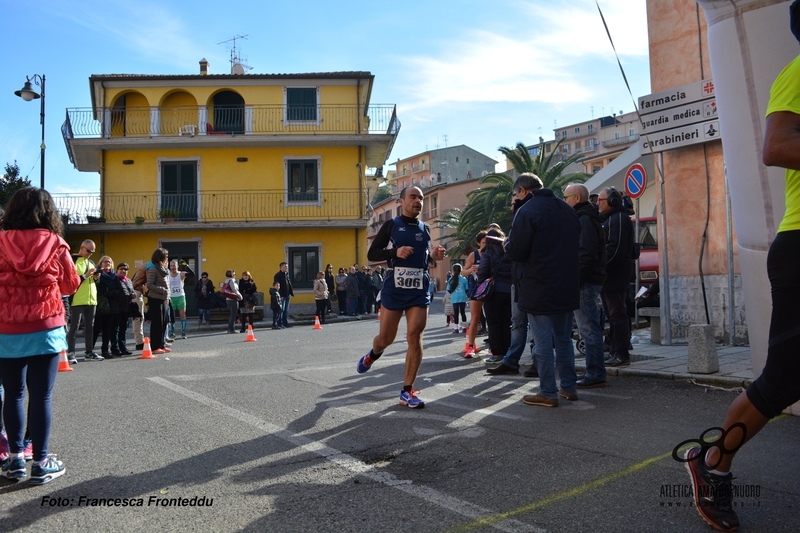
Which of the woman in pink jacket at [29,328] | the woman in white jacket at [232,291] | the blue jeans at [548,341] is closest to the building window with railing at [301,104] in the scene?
the woman in white jacket at [232,291]

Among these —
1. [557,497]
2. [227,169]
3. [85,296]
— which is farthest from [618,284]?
[227,169]

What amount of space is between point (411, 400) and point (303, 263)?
1041 inches

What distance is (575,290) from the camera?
20.5 feet

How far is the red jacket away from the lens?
4.33 metres

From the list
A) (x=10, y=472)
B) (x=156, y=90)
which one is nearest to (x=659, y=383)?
(x=10, y=472)

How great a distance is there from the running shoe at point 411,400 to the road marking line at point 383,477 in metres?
1.29

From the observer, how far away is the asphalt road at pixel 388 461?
3.52 meters

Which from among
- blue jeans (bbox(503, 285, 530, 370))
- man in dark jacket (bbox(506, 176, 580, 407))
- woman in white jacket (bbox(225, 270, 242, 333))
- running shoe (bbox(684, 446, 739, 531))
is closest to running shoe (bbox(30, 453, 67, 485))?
running shoe (bbox(684, 446, 739, 531))

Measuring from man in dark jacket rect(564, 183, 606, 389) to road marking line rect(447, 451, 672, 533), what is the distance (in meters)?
2.86

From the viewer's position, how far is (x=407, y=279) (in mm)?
6520

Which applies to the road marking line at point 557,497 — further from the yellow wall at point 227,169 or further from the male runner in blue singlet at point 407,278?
the yellow wall at point 227,169

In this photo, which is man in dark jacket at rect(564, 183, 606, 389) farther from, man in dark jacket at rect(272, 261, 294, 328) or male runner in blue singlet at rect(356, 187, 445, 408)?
man in dark jacket at rect(272, 261, 294, 328)

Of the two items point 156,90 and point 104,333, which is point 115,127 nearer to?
point 156,90

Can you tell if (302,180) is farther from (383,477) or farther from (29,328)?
(383,477)
